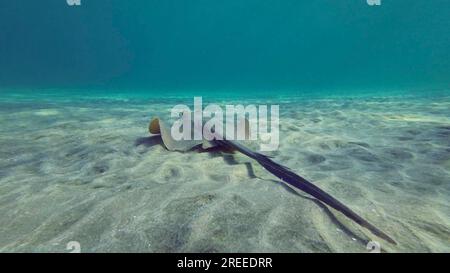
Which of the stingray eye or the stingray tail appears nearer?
→ the stingray tail

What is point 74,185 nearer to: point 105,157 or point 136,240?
point 105,157

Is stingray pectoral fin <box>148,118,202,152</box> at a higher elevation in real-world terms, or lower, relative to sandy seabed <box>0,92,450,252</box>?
higher

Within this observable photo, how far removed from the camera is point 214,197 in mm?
2611

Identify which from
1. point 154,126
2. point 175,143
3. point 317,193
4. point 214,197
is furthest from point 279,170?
point 154,126

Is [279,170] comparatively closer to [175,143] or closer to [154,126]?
[175,143]

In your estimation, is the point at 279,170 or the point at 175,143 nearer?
the point at 279,170

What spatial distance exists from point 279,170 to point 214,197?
0.75 m

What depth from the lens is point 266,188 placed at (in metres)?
2.85

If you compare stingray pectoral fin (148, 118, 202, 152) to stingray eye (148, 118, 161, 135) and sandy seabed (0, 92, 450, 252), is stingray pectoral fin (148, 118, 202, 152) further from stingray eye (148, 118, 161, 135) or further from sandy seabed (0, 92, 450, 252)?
stingray eye (148, 118, 161, 135)

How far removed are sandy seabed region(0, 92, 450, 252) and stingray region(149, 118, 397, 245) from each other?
9 centimetres

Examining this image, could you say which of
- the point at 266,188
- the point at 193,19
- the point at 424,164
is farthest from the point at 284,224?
the point at 193,19

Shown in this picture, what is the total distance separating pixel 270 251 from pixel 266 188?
1.03 meters

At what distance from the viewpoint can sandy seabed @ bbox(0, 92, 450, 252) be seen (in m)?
2.03

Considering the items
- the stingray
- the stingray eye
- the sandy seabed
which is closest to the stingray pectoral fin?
the stingray
